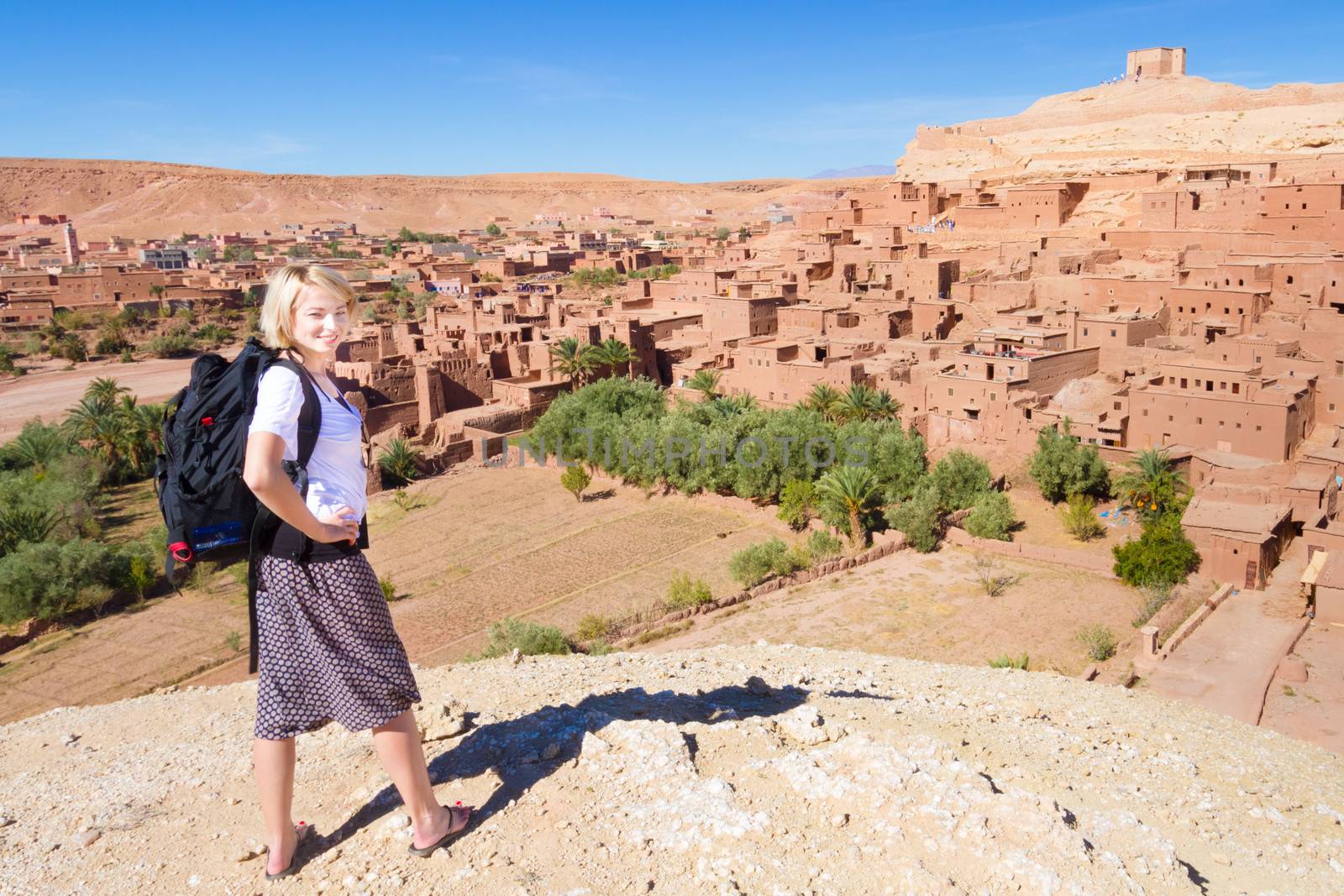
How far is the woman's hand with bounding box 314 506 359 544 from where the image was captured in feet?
9.56

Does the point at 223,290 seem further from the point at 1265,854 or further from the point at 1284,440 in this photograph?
the point at 1265,854

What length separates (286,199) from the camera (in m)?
99.0

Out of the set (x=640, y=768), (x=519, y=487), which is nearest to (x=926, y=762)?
(x=640, y=768)

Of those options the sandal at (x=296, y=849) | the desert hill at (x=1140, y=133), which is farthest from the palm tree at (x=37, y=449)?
the desert hill at (x=1140, y=133)

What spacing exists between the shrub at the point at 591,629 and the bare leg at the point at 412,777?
27.9 feet

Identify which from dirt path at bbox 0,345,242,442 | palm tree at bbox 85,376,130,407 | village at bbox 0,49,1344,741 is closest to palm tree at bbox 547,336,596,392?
village at bbox 0,49,1344,741

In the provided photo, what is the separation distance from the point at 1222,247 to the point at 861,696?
23.5 m

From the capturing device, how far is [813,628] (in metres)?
12.2

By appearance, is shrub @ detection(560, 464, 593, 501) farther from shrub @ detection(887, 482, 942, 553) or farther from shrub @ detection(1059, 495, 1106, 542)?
shrub @ detection(1059, 495, 1106, 542)

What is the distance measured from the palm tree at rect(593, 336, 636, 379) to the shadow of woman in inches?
719

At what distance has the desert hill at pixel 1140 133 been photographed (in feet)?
110

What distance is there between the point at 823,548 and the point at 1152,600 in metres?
4.54

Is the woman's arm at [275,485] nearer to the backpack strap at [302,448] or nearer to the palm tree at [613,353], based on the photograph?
the backpack strap at [302,448]

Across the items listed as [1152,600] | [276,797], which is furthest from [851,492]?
[276,797]
